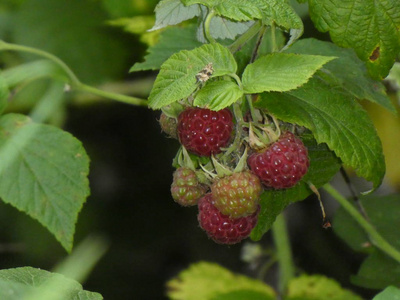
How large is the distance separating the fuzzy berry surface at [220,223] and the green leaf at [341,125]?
0.18 metres

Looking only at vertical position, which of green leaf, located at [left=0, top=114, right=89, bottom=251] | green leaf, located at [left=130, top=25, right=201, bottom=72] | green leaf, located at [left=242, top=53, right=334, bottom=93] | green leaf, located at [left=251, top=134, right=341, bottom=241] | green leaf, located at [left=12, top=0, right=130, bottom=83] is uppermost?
Answer: green leaf, located at [left=242, top=53, right=334, bottom=93]

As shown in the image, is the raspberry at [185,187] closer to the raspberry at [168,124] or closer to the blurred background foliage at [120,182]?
the raspberry at [168,124]

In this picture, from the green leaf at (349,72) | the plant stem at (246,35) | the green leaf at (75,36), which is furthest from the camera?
the green leaf at (75,36)

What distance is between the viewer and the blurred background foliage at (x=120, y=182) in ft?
7.22

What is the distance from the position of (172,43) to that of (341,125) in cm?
50

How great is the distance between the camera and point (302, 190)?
4.37ft

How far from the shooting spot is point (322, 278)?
6.68ft

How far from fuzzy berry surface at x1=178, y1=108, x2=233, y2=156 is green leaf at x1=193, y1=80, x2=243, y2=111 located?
0.14 feet

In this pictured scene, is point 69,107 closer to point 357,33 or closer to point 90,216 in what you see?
point 90,216

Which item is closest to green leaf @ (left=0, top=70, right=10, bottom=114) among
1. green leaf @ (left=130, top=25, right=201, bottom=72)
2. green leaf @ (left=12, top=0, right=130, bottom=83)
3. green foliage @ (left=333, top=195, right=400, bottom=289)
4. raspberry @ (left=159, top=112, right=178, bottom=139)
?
green leaf @ (left=130, top=25, right=201, bottom=72)

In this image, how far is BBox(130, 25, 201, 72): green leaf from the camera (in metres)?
1.52

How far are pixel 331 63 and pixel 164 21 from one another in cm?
36

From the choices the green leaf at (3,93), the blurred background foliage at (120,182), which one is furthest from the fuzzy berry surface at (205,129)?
the blurred background foliage at (120,182)

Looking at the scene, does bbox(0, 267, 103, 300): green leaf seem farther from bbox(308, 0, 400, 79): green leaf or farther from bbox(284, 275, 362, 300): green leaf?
bbox(284, 275, 362, 300): green leaf
